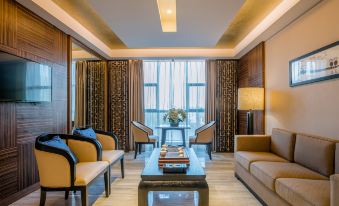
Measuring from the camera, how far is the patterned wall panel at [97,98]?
20.8ft

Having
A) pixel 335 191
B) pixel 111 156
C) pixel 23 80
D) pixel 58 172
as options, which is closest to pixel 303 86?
pixel 335 191

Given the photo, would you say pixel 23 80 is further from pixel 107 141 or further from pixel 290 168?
pixel 290 168

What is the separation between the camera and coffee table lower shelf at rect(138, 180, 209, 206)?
2.34 metres

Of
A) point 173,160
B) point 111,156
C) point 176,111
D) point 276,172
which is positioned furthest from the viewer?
point 176,111

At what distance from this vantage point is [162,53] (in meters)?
6.19

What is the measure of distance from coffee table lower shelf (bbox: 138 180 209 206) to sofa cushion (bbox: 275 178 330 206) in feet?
2.30

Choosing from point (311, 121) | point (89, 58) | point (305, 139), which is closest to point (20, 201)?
point (305, 139)

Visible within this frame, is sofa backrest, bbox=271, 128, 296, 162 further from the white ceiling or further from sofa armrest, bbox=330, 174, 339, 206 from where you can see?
the white ceiling

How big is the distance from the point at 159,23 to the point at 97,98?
317 centimetres

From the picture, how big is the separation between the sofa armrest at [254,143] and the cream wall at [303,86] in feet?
1.38

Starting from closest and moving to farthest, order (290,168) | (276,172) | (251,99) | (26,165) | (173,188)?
(173,188) → (276,172) → (290,168) → (26,165) → (251,99)

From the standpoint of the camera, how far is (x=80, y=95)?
6.50m

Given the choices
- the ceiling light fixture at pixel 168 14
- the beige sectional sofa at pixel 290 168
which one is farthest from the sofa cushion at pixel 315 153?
the ceiling light fixture at pixel 168 14

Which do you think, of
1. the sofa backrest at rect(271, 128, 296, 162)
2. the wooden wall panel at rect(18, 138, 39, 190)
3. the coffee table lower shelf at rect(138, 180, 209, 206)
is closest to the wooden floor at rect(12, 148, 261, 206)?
the wooden wall panel at rect(18, 138, 39, 190)
